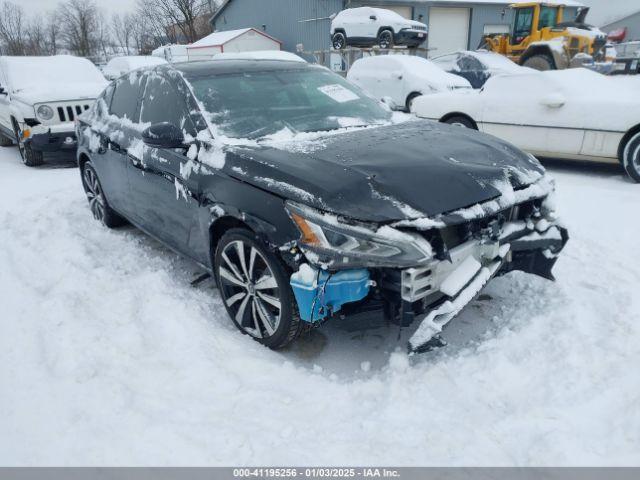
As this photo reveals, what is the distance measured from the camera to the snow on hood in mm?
7918

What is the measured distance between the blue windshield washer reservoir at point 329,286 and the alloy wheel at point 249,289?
10.6 inches

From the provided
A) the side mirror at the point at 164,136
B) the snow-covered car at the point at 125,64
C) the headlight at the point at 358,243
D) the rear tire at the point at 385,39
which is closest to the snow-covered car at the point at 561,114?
the headlight at the point at 358,243

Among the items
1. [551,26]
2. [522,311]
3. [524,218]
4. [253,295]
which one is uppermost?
[551,26]

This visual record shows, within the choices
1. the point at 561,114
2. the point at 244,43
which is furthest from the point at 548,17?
the point at 244,43

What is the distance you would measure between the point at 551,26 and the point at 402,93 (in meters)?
9.94

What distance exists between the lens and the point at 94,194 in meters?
5.08

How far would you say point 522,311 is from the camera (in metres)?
3.13

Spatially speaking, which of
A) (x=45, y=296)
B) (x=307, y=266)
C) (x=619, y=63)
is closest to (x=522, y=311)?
(x=307, y=266)

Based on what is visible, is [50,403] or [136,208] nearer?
[50,403]

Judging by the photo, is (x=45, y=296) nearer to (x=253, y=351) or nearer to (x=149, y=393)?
(x=149, y=393)

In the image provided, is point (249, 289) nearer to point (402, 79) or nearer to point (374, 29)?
point (402, 79)

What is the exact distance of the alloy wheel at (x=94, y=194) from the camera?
16.0 feet

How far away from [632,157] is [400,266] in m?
5.27

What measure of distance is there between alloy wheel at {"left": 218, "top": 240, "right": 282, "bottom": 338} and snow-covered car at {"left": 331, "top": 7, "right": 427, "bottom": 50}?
17024 mm
